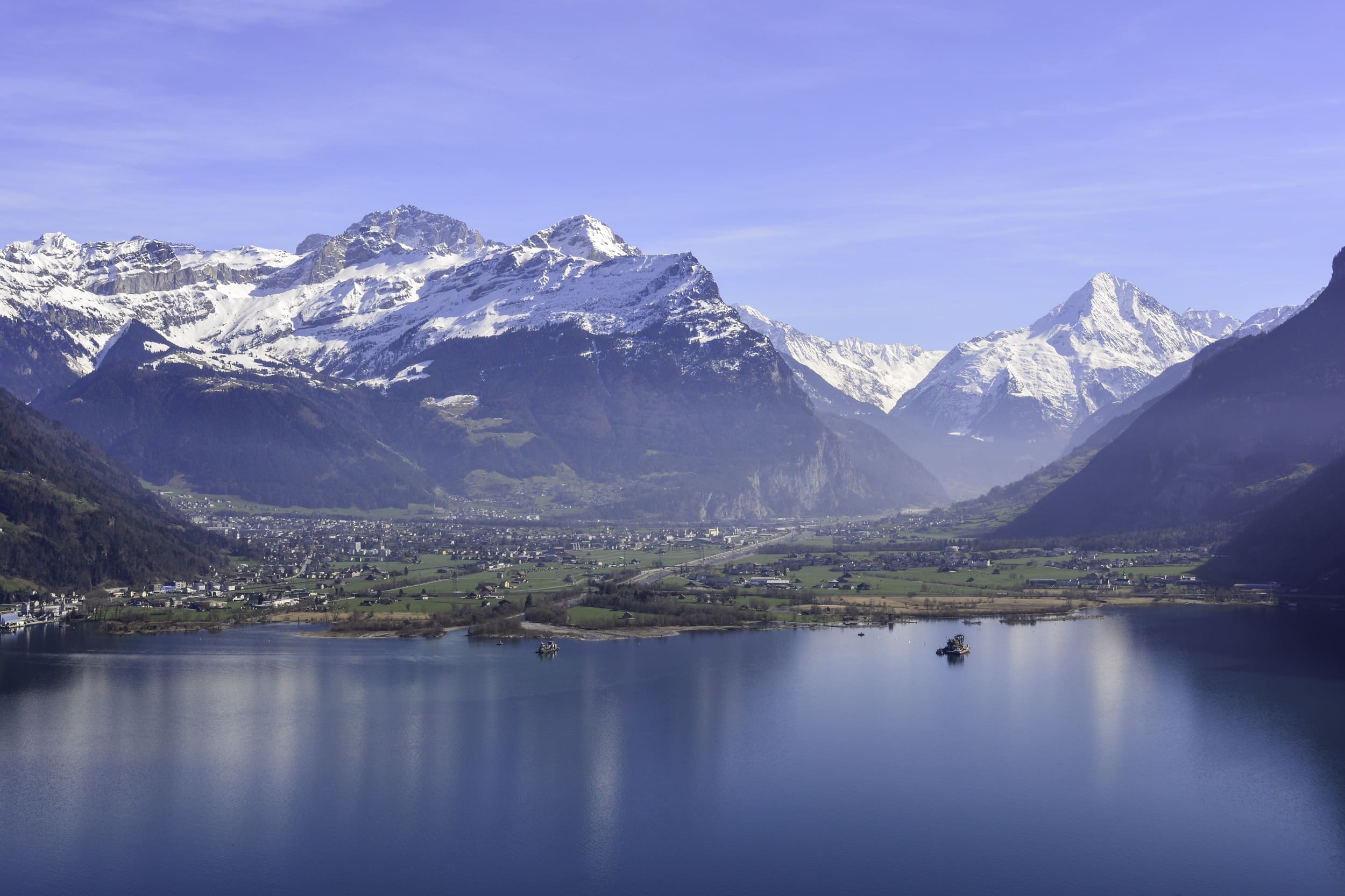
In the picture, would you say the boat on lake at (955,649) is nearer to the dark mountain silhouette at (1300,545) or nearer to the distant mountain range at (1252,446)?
the dark mountain silhouette at (1300,545)

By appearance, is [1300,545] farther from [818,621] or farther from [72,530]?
[72,530]

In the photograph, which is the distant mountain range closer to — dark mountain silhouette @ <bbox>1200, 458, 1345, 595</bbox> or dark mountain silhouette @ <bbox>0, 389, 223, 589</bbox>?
dark mountain silhouette @ <bbox>1200, 458, 1345, 595</bbox>

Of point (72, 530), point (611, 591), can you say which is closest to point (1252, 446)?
point (611, 591)

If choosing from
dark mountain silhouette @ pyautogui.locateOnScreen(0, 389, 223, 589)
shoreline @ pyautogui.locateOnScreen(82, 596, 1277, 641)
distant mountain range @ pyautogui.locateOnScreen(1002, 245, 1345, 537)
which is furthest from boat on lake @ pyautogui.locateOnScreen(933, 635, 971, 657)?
dark mountain silhouette @ pyautogui.locateOnScreen(0, 389, 223, 589)

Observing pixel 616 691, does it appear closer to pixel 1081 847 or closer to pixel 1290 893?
pixel 1081 847

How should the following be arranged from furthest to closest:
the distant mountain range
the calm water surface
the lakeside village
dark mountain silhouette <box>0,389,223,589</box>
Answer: the distant mountain range → dark mountain silhouette <box>0,389,223,589</box> → the lakeside village → the calm water surface

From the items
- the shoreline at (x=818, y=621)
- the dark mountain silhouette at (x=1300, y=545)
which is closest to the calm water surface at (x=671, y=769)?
the shoreline at (x=818, y=621)

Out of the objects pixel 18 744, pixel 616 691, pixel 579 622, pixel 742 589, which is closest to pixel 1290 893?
pixel 616 691

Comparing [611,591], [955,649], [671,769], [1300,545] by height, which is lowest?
[671,769]
